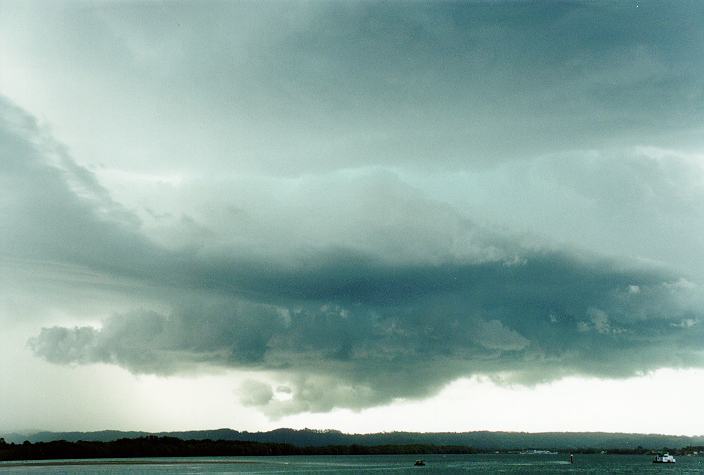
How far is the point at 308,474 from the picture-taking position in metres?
194

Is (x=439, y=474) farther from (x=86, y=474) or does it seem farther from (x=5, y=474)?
(x=5, y=474)

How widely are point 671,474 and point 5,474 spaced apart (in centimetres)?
17722

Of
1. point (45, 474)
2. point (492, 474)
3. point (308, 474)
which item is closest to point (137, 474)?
point (45, 474)

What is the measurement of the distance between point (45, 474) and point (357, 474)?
266 ft

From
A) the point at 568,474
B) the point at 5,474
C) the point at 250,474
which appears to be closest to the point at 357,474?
the point at 250,474

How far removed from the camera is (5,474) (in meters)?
183

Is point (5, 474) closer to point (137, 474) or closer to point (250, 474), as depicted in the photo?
point (137, 474)

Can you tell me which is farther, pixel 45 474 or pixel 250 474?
pixel 250 474

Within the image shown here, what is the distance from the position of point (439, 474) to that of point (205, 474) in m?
63.0

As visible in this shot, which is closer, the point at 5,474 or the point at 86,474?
the point at 5,474

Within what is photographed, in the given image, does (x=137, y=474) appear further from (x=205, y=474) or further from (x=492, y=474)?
(x=492, y=474)

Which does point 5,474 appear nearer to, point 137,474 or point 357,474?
point 137,474

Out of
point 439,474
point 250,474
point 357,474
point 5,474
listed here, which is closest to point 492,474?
point 439,474

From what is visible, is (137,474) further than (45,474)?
Yes
